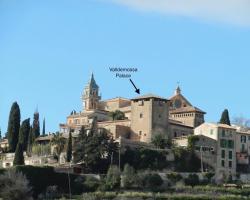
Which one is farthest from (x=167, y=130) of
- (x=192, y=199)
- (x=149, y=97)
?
(x=192, y=199)

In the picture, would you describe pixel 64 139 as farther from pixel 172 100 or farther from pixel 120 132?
pixel 172 100

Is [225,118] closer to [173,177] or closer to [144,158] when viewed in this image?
[144,158]

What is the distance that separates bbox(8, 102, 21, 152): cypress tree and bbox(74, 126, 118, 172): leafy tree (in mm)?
9745

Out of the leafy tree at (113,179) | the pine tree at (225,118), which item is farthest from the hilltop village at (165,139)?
the leafy tree at (113,179)

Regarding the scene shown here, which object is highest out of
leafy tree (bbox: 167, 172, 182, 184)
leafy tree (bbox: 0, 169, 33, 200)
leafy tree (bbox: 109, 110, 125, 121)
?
leafy tree (bbox: 109, 110, 125, 121)

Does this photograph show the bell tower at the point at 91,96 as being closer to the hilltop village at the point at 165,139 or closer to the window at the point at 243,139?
the hilltop village at the point at 165,139

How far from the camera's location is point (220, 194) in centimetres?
6369

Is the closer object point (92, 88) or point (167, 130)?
point (167, 130)

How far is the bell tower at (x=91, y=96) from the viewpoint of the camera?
91.1 m

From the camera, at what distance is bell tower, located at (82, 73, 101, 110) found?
91.1 metres

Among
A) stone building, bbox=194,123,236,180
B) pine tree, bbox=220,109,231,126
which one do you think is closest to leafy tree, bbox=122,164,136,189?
stone building, bbox=194,123,236,180

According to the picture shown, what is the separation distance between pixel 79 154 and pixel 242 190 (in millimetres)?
13245

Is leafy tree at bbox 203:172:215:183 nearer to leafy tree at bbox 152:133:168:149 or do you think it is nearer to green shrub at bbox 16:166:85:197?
leafy tree at bbox 152:133:168:149

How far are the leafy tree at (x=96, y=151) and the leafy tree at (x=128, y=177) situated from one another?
3.11 m
